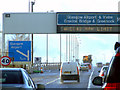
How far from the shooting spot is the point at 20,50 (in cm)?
3459

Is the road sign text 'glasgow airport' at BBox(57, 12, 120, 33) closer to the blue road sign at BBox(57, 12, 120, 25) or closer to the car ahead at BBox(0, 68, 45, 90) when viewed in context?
the blue road sign at BBox(57, 12, 120, 25)

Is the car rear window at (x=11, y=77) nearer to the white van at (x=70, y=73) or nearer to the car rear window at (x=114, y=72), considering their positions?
the car rear window at (x=114, y=72)

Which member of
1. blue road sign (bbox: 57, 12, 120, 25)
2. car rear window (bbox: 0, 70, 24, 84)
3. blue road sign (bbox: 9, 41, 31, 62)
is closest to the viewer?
car rear window (bbox: 0, 70, 24, 84)

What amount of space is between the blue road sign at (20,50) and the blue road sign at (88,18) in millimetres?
3733

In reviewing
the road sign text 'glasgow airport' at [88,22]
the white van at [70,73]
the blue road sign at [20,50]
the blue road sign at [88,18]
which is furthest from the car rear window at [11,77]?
the white van at [70,73]

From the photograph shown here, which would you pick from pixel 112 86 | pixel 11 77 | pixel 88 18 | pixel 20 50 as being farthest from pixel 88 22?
pixel 112 86

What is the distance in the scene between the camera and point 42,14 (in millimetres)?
38781

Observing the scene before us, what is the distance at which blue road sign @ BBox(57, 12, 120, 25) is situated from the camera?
117 ft

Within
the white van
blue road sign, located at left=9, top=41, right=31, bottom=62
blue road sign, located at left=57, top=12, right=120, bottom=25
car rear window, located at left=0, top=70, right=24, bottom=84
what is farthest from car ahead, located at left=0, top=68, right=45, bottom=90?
the white van

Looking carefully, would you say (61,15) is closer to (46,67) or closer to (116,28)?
(116,28)

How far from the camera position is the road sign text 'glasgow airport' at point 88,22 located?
3475 cm

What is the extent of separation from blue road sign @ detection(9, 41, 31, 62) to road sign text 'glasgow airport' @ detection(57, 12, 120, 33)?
10.7ft

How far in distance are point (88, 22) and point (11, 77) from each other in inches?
1059

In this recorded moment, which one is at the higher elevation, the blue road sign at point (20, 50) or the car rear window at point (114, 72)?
the blue road sign at point (20, 50)
